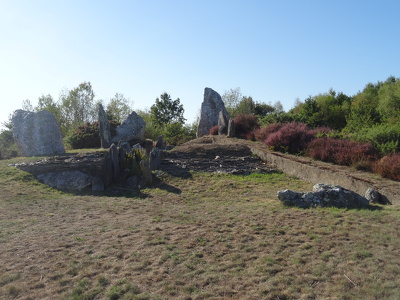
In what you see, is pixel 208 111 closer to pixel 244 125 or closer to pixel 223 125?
pixel 223 125

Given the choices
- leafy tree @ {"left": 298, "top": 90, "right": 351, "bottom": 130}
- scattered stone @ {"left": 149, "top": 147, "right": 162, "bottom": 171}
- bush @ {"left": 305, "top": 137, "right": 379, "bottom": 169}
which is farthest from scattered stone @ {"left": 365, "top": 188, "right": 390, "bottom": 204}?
leafy tree @ {"left": 298, "top": 90, "right": 351, "bottom": 130}

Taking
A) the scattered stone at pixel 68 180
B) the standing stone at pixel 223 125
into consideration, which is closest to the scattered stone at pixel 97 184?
the scattered stone at pixel 68 180

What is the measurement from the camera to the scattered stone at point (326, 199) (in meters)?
7.87

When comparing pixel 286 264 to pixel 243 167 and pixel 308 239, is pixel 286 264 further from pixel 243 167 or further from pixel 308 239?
pixel 243 167

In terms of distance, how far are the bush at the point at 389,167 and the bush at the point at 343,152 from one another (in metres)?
0.69

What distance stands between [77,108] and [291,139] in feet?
111

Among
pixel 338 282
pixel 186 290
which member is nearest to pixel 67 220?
pixel 186 290

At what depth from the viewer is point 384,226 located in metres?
6.35

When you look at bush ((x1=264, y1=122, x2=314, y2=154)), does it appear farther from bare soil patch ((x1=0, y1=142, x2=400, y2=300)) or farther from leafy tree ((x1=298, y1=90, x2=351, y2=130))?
bare soil patch ((x1=0, y1=142, x2=400, y2=300))

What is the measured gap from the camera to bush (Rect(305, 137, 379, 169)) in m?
11.5

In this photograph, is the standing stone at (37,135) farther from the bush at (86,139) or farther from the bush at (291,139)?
the bush at (291,139)

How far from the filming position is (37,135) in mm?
18922

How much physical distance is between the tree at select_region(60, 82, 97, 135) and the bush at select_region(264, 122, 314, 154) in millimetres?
31538

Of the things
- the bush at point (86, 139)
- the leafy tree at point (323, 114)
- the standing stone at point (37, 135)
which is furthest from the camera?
the bush at point (86, 139)
